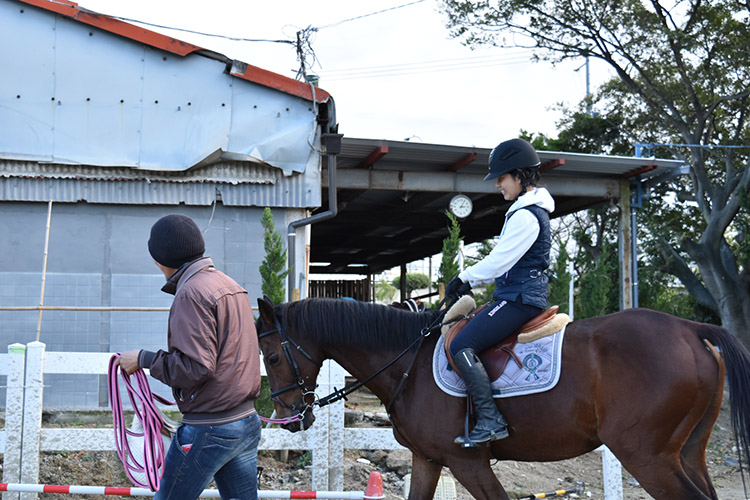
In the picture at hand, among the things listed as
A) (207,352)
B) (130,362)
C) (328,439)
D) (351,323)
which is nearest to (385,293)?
(328,439)

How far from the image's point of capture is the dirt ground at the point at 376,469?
6.53 metres

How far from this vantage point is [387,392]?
13.9 feet

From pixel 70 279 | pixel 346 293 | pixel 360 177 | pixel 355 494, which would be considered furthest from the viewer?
pixel 346 293

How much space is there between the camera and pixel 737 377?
3.81 metres

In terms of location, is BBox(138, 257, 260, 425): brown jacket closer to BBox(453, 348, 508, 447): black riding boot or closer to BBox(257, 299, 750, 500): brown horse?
BBox(257, 299, 750, 500): brown horse

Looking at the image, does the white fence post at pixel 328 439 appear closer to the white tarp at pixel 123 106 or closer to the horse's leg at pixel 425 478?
the horse's leg at pixel 425 478

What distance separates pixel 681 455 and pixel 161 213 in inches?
324

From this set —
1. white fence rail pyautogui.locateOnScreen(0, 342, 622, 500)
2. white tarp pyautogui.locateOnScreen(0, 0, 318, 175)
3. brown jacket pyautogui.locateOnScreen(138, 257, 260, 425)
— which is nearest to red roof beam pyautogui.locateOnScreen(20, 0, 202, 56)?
white tarp pyautogui.locateOnScreen(0, 0, 318, 175)

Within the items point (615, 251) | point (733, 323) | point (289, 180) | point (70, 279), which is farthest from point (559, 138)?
point (70, 279)

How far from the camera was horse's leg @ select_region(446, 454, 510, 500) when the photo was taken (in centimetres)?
384

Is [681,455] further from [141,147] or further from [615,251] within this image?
[615,251]

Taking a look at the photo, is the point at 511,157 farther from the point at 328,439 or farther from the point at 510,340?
the point at 328,439

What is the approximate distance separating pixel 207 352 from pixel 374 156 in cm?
883

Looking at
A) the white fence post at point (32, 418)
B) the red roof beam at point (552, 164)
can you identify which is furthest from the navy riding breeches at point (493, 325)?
the red roof beam at point (552, 164)
